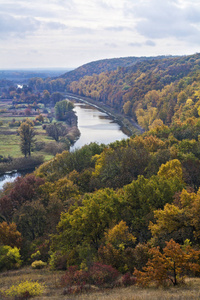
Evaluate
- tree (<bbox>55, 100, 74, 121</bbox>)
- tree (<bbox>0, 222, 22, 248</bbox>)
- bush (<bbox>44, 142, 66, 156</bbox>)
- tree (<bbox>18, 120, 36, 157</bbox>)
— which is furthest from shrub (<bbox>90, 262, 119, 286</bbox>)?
tree (<bbox>55, 100, 74, 121</bbox>)

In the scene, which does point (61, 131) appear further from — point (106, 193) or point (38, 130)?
point (106, 193)

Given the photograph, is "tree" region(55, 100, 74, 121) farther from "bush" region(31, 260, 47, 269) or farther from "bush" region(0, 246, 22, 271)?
"bush" region(31, 260, 47, 269)

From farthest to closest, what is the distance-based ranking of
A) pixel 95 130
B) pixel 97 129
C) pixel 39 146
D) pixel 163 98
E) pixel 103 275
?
pixel 97 129 < pixel 95 130 < pixel 163 98 < pixel 39 146 < pixel 103 275

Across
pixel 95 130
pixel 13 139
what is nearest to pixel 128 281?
pixel 13 139

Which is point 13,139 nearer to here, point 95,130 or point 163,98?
point 95,130

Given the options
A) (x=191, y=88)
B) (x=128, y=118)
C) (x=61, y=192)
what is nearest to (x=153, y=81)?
(x=128, y=118)
